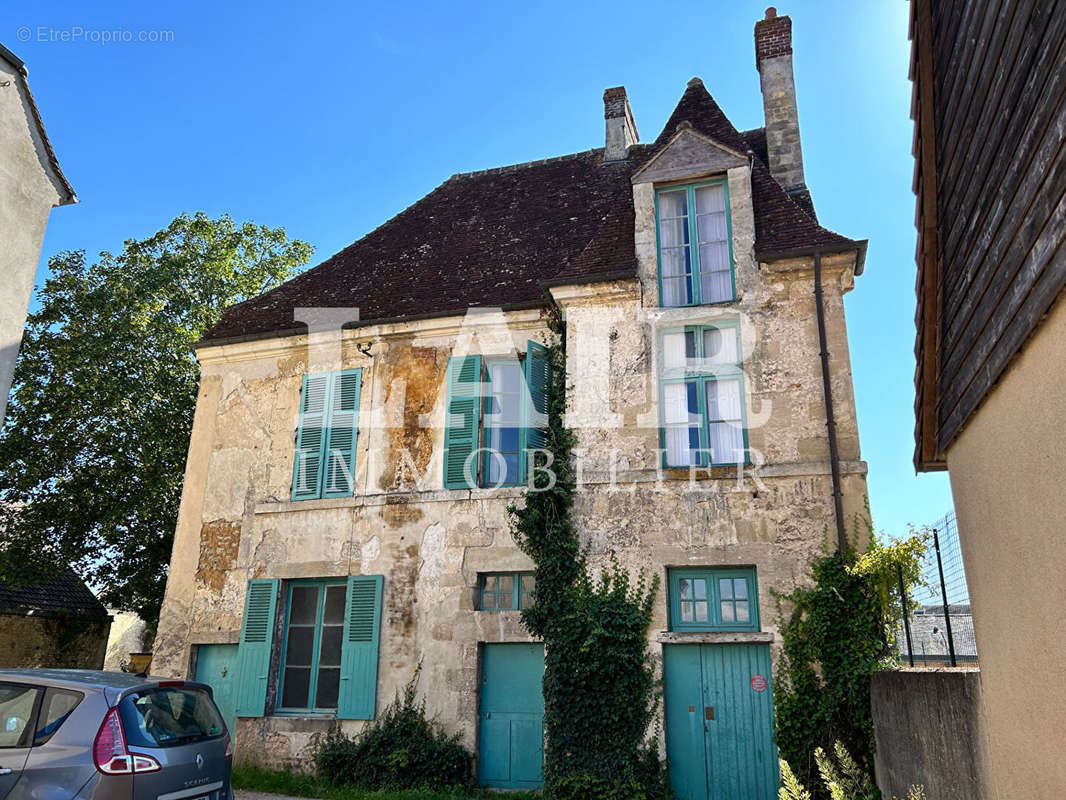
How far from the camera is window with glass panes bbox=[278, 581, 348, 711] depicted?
10398mm

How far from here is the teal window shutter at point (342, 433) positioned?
1112cm

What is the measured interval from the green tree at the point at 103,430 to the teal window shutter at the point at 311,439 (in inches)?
167

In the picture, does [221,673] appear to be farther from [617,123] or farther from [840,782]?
[617,123]

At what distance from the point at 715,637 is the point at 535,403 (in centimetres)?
367

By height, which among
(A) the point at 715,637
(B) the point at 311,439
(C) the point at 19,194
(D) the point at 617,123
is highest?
(D) the point at 617,123

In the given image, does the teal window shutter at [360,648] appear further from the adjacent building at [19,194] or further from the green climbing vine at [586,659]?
the adjacent building at [19,194]

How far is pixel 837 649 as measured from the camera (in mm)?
8102

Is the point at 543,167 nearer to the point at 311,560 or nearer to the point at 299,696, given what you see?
the point at 311,560

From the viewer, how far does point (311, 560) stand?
10.8 metres

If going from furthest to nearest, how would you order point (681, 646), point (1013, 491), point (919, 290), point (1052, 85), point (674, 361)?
point (674, 361)
point (681, 646)
point (919, 290)
point (1013, 491)
point (1052, 85)

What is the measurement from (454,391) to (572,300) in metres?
2.07

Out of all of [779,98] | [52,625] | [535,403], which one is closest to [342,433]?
[535,403]

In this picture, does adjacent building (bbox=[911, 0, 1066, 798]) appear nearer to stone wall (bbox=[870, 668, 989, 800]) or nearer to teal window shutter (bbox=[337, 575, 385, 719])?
stone wall (bbox=[870, 668, 989, 800])

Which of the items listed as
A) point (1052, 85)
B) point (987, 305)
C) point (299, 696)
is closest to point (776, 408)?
point (987, 305)
